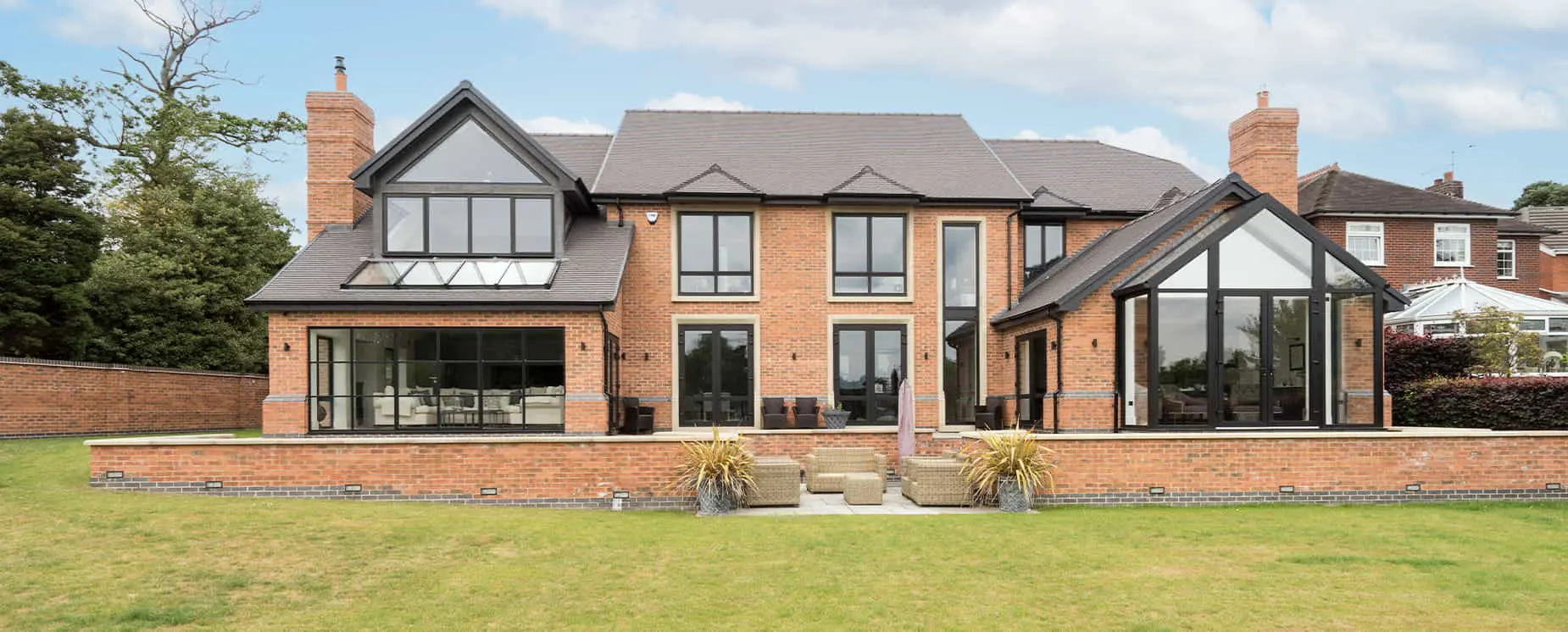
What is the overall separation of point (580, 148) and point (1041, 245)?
428 inches

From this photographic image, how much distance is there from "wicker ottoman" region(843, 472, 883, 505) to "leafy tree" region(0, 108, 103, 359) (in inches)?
808

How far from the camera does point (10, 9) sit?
2920cm

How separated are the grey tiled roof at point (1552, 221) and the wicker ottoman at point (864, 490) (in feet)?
117

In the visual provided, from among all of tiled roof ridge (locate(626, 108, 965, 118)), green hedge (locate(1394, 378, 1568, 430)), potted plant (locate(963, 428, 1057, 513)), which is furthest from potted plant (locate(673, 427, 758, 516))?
green hedge (locate(1394, 378, 1568, 430))

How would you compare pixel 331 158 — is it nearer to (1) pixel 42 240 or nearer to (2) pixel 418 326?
(2) pixel 418 326

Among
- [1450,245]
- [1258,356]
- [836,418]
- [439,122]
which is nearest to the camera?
[1258,356]

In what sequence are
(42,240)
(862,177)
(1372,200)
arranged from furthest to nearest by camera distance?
(1372,200) → (42,240) → (862,177)

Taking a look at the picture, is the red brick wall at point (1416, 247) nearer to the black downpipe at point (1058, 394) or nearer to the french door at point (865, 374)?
the black downpipe at point (1058, 394)

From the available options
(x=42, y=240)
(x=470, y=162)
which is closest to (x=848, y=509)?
(x=470, y=162)

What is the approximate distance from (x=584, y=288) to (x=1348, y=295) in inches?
520

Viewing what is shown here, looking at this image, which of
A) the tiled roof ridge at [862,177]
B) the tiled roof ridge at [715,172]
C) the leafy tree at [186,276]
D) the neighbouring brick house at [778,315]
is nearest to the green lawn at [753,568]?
the neighbouring brick house at [778,315]

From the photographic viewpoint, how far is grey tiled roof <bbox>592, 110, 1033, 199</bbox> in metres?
20.9

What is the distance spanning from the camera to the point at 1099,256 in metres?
19.3

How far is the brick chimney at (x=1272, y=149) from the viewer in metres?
20.4
